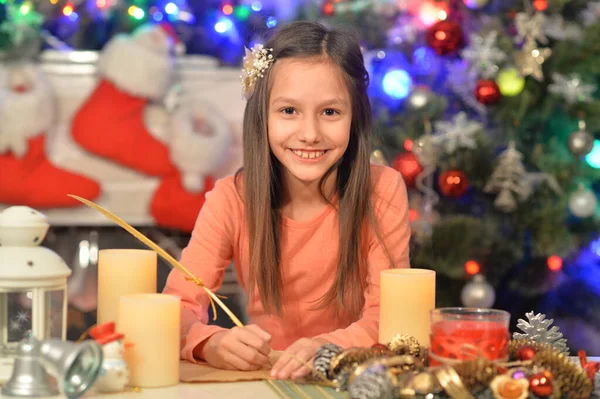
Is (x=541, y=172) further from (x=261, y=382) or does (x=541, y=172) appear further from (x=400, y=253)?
(x=261, y=382)

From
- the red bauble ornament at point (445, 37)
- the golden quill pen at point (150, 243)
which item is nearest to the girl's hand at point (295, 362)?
the golden quill pen at point (150, 243)

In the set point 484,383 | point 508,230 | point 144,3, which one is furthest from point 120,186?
point 484,383

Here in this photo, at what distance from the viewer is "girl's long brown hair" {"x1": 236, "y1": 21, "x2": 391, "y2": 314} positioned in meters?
1.62

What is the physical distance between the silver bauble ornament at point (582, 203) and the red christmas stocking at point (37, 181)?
209cm

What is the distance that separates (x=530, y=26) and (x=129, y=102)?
179cm

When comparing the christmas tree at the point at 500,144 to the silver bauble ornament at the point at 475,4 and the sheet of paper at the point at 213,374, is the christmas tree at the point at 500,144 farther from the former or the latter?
the sheet of paper at the point at 213,374

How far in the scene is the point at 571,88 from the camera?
2.90 meters

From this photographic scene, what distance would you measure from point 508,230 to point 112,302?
6.79 feet

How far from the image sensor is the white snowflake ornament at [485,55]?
9.61 feet

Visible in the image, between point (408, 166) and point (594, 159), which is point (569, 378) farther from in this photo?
point (594, 159)

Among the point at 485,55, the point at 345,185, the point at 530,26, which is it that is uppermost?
the point at 530,26

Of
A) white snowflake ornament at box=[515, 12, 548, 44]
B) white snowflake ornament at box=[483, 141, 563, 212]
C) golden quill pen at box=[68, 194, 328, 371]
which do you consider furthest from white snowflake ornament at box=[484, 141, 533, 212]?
golden quill pen at box=[68, 194, 328, 371]

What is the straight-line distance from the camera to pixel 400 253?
1620 millimetres

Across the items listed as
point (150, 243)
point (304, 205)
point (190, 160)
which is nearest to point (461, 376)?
point (150, 243)
